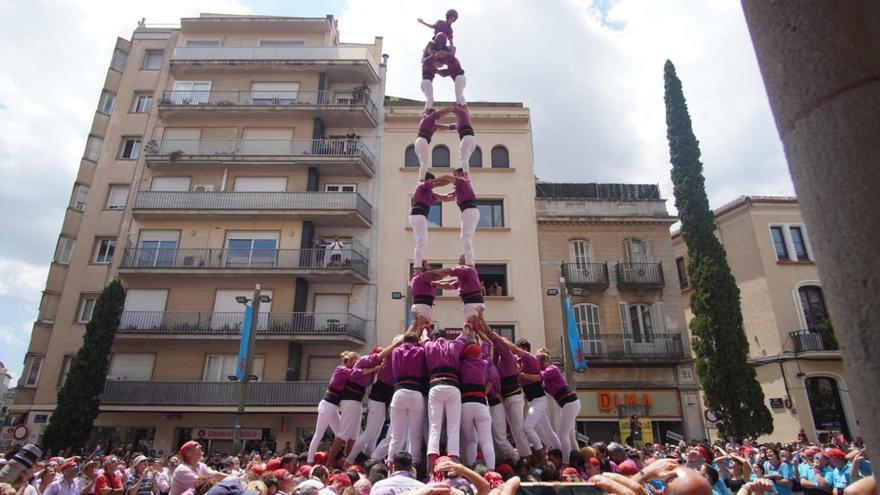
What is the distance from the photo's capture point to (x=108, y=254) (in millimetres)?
29828

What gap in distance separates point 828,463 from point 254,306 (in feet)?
59.7

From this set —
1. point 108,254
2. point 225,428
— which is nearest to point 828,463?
point 225,428

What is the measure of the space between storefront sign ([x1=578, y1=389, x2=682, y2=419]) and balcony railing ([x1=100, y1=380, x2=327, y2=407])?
1296 cm

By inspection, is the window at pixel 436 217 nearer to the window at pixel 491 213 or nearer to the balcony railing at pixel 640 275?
the window at pixel 491 213

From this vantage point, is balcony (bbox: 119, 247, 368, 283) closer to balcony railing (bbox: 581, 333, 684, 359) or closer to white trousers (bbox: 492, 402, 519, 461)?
balcony railing (bbox: 581, 333, 684, 359)

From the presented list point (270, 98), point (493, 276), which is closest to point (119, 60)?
point (270, 98)

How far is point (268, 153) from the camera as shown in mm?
30844

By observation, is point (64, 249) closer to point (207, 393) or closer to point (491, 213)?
point (207, 393)

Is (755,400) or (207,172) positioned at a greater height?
(207,172)

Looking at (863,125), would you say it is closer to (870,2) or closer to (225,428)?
(870,2)

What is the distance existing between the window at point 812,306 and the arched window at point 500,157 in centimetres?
1822

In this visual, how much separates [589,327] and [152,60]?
32.5 meters

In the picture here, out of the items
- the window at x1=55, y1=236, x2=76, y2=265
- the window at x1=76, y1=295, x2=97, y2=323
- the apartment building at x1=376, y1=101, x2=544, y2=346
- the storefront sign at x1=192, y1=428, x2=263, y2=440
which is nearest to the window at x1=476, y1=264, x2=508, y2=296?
the apartment building at x1=376, y1=101, x2=544, y2=346

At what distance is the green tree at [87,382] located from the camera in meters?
23.4
